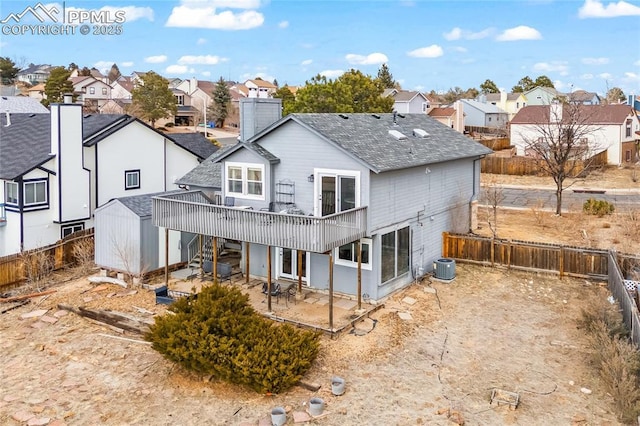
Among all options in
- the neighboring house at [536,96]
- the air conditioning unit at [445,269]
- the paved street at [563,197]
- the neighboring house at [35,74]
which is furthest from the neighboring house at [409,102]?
the neighboring house at [35,74]

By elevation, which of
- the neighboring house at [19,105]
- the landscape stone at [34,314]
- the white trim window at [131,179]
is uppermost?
the neighboring house at [19,105]

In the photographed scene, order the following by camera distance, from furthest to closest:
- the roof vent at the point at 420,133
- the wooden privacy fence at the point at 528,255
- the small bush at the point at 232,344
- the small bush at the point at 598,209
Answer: the small bush at the point at 598,209 < the roof vent at the point at 420,133 < the wooden privacy fence at the point at 528,255 < the small bush at the point at 232,344

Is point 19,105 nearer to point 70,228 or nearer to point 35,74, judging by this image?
point 70,228

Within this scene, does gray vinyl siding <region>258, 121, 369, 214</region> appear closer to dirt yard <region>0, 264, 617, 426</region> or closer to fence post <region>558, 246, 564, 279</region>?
dirt yard <region>0, 264, 617, 426</region>

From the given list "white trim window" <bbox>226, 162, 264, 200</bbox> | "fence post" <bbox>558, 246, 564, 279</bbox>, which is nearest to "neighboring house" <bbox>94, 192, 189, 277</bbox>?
"white trim window" <bbox>226, 162, 264, 200</bbox>

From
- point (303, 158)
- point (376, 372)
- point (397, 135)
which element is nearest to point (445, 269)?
point (397, 135)

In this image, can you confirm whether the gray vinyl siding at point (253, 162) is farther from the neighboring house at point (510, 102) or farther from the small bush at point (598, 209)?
the neighboring house at point (510, 102)
